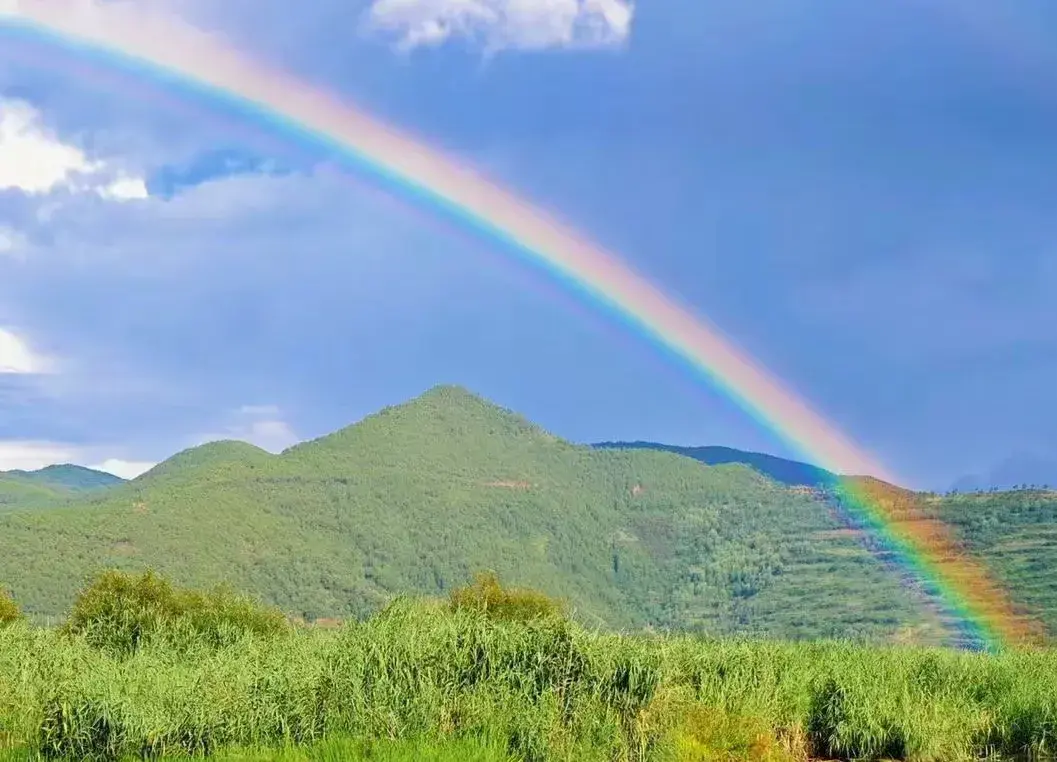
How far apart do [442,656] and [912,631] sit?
3755 inches

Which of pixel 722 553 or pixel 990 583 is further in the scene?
pixel 722 553

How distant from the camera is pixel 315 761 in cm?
1096

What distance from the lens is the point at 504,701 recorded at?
12.8m

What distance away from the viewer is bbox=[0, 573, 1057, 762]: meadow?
39.8 ft

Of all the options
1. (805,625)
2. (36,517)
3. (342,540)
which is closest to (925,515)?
(805,625)

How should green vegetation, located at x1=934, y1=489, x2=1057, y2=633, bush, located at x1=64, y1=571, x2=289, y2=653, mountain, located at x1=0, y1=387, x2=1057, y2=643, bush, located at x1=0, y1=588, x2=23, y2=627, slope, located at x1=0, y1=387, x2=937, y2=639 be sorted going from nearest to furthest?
bush, located at x1=64, y1=571, x2=289, y2=653
bush, located at x1=0, y1=588, x2=23, y2=627
green vegetation, located at x1=934, y1=489, x2=1057, y2=633
mountain, located at x1=0, y1=387, x2=1057, y2=643
slope, located at x1=0, y1=387, x2=937, y2=639

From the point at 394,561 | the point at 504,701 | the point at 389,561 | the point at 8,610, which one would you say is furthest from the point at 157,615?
the point at 394,561

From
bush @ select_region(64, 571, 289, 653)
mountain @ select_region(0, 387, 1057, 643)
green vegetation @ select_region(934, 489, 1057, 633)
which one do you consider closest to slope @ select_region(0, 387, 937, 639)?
mountain @ select_region(0, 387, 1057, 643)

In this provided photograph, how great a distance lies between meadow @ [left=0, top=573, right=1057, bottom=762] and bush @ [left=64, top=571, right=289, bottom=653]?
141 inches

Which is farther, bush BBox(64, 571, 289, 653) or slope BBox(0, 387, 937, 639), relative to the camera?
slope BBox(0, 387, 937, 639)

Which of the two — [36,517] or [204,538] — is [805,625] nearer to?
[204,538]

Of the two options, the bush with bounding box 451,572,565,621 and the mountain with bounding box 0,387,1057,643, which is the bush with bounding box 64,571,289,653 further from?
the mountain with bounding box 0,387,1057,643

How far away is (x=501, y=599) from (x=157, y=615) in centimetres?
940

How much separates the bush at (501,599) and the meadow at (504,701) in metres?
8.53
